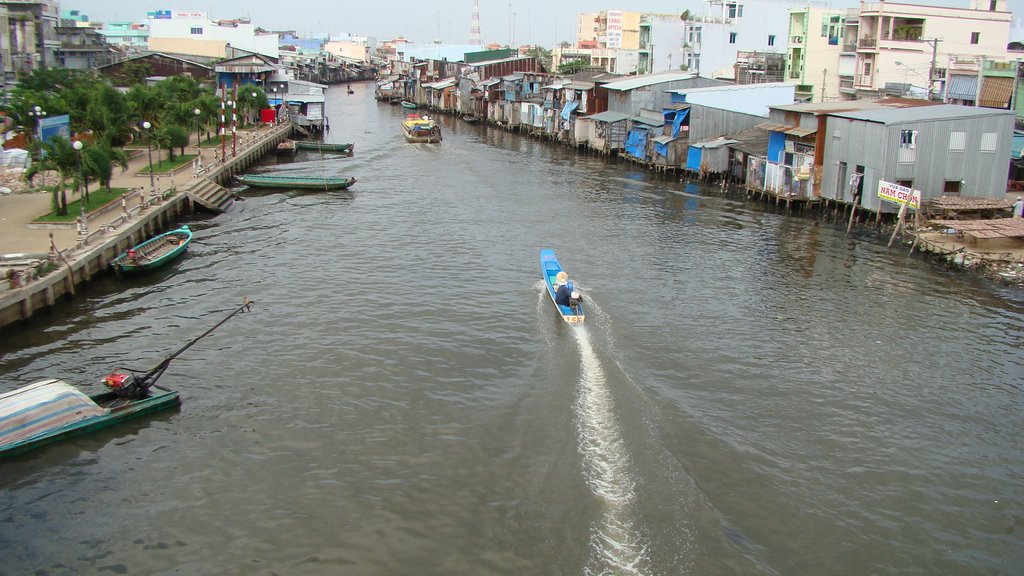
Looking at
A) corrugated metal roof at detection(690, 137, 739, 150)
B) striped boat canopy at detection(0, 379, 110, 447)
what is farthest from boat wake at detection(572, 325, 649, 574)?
corrugated metal roof at detection(690, 137, 739, 150)

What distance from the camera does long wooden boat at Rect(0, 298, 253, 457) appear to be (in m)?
17.1

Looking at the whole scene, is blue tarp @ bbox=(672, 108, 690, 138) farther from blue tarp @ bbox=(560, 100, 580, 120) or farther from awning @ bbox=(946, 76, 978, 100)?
blue tarp @ bbox=(560, 100, 580, 120)

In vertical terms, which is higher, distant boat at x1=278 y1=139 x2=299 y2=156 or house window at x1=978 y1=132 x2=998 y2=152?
house window at x1=978 y1=132 x2=998 y2=152

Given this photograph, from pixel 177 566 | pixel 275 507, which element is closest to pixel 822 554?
pixel 275 507

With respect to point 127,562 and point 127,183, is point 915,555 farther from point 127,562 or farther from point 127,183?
point 127,183

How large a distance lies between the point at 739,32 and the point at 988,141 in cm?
4878

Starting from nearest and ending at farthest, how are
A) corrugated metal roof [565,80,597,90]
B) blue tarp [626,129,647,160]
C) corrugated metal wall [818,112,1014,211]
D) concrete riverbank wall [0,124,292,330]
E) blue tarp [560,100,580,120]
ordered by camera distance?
concrete riverbank wall [0,124,292,330], corrugated metal wall [818,112,1014,211], blue tarp [626,129,647,160], corrugated metal roof [565,80,597,90], blue tarp [560,100,580,120]

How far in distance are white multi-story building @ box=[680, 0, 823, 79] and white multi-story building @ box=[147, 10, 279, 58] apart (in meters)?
61.0

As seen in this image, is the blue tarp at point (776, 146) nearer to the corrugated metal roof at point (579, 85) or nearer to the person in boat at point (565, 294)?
the person in boat at point (565, 294)

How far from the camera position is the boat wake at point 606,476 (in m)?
14.0

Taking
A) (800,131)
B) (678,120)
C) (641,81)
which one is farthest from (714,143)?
(641,81)

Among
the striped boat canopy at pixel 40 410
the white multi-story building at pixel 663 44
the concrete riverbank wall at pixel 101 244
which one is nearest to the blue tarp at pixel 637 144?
the concrete riverbank wall at pixel 101 244

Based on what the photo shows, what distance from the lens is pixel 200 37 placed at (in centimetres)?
11275

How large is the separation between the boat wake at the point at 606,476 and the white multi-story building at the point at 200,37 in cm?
10354
